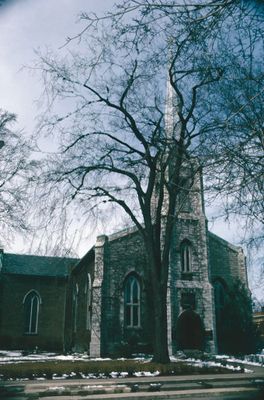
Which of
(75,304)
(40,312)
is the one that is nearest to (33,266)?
(40,312)

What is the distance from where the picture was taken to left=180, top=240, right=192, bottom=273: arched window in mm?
24609

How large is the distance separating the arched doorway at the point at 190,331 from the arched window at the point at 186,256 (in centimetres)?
284

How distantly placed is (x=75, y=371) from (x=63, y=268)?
24130mm

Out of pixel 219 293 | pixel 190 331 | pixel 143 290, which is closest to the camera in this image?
pixel 143 290

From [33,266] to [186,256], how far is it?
57.6 feet

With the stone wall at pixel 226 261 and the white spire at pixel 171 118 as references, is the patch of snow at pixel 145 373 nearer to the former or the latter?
the white spire at pixel 171 118

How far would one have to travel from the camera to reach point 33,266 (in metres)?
35.9

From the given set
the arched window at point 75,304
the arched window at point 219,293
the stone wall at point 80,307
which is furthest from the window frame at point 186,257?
the arched window at point 75,304

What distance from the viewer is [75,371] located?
12164 mm

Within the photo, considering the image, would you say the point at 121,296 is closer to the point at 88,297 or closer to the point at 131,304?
the point at 131,304

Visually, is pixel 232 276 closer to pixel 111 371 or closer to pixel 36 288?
pixel 111 371

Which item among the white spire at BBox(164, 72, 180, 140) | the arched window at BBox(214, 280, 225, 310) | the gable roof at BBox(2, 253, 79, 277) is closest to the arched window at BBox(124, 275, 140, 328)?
the arched window at BBox(214, 280, 225, 310)

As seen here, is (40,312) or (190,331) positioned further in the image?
(40,312)

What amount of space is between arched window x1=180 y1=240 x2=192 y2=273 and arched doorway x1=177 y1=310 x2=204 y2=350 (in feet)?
9.32
